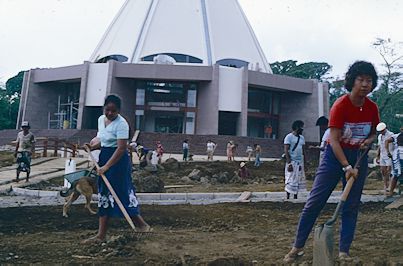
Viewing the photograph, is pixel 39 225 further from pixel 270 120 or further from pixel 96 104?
pixel 270 120

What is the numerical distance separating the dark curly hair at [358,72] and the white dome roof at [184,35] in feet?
124

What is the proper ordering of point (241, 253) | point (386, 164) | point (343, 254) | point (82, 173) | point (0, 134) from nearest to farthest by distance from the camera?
point (343, 254) < point (241, 253) < point (82, 173) < point (386, 164) < point (0, 134)

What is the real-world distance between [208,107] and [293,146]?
1145 inches

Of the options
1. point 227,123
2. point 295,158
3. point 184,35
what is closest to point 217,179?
point 295,158

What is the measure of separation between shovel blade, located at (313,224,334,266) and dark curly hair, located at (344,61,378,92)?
1164mm

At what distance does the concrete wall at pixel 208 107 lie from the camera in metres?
36.4

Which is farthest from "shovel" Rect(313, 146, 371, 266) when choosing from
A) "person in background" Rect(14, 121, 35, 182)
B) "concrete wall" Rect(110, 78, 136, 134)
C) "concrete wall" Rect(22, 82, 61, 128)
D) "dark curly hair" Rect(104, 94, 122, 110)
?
"concrete wall" Rect(22, 82, 61, 128)

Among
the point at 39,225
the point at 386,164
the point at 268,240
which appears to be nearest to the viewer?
the point at 268,240

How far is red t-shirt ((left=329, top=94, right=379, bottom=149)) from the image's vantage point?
3.76 metres

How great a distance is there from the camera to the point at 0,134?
3731 centimetres

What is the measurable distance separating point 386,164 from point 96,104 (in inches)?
1214

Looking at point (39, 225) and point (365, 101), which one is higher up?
point (365, 101)

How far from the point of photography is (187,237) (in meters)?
4.83

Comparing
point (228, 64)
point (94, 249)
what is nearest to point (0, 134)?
point (228, 64)
